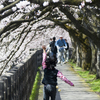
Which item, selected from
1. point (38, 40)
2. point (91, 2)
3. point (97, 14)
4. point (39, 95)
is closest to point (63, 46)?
point (97, 14)

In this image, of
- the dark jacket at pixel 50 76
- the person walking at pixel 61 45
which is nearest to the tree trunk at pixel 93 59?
the person walking at pixel 61 45

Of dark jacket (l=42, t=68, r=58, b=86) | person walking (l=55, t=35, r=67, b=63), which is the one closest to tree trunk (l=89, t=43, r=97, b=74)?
person walking (l=55, t=35, r=67, b=63)

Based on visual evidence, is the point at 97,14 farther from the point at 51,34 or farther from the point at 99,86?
the point at 51,34

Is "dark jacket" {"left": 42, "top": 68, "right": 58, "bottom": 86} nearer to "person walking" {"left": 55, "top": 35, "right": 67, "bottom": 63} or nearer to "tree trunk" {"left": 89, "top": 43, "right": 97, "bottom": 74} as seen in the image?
"tree trunk" {"left": 89, "top": 43, "right": 97, "bottom": 74}

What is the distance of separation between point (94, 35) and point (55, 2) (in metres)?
5.78

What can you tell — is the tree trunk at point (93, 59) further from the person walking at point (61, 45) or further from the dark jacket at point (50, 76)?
the dark jacket at point (50, 76)

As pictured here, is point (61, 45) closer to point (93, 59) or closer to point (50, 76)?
point (93, 59)

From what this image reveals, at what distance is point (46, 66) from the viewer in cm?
661

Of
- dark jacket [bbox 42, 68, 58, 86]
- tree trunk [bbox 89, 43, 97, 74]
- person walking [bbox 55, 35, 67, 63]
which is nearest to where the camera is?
dark jacket [bbox 42, 68, 58, 86]

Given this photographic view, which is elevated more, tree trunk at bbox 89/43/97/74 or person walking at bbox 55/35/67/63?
person walking at bbox 55/35/67/63

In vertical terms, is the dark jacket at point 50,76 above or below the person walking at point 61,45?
below

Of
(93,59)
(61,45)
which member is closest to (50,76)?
(93,59)

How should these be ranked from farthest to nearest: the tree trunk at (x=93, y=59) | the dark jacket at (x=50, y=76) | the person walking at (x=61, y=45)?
1. the person walking at (x=61, y=45)
2. the tree trunk at (x=93, y=59)
3. the dark jacket at (x=50, y=76)

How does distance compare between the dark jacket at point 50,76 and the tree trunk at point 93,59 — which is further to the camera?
the tree trunk at point 93,59
